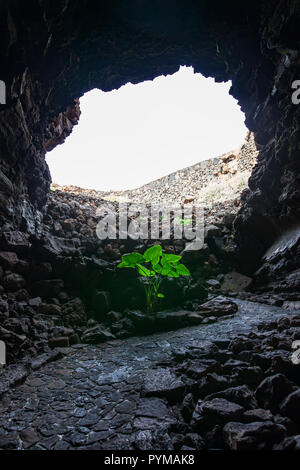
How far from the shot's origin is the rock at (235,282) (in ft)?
15.0

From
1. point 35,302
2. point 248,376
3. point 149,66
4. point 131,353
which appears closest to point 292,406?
point 248,376

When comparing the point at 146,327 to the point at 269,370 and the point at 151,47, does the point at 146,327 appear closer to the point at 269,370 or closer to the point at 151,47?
the point at 269,370

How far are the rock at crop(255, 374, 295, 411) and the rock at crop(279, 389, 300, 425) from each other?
0.07m

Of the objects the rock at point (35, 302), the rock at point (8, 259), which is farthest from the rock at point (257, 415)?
the rock at point (8, 259)

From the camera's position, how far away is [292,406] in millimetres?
1285

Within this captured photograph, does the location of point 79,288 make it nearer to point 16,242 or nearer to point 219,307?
point 16,242

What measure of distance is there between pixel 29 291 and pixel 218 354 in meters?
2.95

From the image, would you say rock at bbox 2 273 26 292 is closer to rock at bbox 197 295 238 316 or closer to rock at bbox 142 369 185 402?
rock at bbox 142 369 185 402

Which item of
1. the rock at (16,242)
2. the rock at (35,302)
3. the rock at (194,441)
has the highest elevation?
the rock at (16,242)

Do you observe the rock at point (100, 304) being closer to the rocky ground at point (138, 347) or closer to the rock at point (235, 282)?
the rocky ground at point (138, 347)

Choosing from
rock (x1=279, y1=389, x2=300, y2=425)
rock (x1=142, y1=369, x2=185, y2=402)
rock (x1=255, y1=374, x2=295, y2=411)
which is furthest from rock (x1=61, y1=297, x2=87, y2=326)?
rock (x1=279, y1=389, x2=300, y2=425)

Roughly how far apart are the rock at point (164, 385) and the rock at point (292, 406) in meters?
0.70

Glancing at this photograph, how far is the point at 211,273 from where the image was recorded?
5.01m

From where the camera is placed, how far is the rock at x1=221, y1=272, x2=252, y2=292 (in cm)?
456
